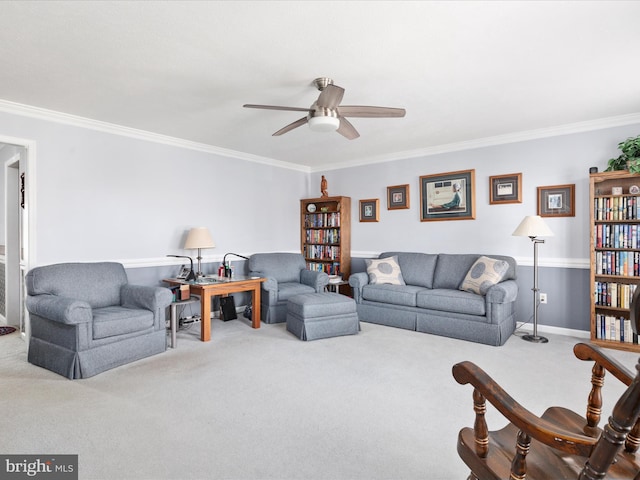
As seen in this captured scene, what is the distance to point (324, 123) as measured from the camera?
2730 millimetres

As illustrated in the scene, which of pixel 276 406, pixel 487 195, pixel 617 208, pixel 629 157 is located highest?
pixel 629 157

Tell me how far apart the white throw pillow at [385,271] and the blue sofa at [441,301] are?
8 cm

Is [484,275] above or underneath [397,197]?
underneath

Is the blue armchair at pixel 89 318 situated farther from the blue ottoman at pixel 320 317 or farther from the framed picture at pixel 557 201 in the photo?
the framed picture at pixel 557 201

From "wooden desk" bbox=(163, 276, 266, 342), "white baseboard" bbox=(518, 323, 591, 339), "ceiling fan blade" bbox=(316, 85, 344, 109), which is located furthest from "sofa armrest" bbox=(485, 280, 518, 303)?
"wooden desk" bbox=(163, 276, 266, 342)

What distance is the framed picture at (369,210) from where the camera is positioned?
221 inches

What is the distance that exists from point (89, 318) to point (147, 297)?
0.57m

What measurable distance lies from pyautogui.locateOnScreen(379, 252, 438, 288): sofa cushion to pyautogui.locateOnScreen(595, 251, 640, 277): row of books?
5.72 feet

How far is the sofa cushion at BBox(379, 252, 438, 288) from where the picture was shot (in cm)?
475

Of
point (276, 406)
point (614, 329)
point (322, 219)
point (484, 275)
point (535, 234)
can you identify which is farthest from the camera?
point (322, 219)

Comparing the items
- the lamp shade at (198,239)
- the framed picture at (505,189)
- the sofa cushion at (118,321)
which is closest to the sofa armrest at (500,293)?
the framed picture at (505,189)

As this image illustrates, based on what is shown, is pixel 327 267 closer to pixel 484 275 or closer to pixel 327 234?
pixel 327 234

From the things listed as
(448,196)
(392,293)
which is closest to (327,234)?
(392,293)

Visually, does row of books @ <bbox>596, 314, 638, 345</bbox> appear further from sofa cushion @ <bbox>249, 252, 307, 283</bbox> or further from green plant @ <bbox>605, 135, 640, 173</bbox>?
sofa cushion @ <bbox>249, 252, 307, 283</bbox>
